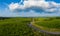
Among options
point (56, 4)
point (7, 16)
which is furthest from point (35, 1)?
point (7, 16)

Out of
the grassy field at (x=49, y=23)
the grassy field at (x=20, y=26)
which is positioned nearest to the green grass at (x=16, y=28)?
the grassy field at (x=20, y=26)

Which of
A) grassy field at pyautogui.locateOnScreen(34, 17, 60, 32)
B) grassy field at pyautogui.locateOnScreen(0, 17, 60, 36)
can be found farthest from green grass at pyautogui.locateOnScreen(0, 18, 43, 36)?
grassy field at pyautogui.locateOnScreen(34, 17, 60, 32)

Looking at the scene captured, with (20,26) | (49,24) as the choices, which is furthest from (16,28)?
(49,24)

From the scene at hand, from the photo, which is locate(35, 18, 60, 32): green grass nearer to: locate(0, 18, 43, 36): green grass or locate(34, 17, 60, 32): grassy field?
locate(34, 17, 60, 32): grassy field

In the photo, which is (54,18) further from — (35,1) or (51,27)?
(35,1)

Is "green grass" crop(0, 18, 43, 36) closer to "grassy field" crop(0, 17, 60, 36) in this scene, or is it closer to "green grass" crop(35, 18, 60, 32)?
"grassy field" crop(0, 17, 60, 36)

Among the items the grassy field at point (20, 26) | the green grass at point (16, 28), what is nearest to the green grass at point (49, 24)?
the grassy field at point (20, 26)

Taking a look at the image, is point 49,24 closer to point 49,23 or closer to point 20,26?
point 49,23

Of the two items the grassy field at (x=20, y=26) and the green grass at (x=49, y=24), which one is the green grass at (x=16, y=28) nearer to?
the grassy field at (x=20, y=26)

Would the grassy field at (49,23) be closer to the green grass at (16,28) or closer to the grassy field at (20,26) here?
the grassy field at (20,26)

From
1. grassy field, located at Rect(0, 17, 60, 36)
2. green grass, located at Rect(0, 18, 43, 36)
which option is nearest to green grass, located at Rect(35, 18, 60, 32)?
grassy field, located at Rect(0, 17, 60, 36)

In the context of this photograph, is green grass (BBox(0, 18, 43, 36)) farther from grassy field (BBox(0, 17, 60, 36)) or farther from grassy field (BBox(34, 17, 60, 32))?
grassy field (BBox(34, 17, 60, 32))
